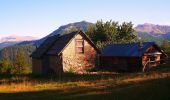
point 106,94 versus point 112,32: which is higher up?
point 112,32

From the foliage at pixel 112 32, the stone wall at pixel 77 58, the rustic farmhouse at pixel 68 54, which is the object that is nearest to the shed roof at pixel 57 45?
the rustic farmhouse at pixel 68 54

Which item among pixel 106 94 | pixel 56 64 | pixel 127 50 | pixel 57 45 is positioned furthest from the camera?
pixel 127 50

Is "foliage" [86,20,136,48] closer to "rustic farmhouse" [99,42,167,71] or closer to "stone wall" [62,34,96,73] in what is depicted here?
"rustic farmhouse" [99,42,167,71]

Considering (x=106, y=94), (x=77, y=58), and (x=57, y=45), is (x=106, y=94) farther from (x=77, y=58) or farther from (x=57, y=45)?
(x=57, y=45)

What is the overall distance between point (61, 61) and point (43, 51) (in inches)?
224

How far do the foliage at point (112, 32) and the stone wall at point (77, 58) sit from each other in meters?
30.7

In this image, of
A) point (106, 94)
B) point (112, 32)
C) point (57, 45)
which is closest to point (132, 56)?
point (57, 45)

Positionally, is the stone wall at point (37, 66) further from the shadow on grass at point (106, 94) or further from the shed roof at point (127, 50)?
the shadow on grass at point (106, 94)

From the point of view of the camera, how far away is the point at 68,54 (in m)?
42.6

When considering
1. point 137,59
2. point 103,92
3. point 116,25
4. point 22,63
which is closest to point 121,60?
point 137,59

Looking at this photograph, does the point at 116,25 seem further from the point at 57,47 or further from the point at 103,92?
the point at 103,92

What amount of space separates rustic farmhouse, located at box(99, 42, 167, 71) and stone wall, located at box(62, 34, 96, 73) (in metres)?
4.37

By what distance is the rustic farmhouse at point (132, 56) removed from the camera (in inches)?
1731

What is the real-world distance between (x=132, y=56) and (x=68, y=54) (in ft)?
Result: 29.8
